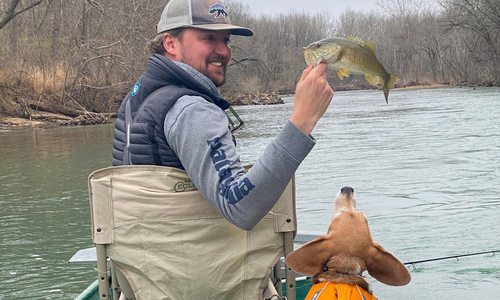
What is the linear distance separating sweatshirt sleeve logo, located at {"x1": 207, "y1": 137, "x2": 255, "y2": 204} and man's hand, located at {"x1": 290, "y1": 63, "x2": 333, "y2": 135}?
0.88ft

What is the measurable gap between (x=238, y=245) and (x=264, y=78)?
239 feet

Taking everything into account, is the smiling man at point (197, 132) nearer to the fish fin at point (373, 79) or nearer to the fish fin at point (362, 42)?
the fish fin at point (362, 42)

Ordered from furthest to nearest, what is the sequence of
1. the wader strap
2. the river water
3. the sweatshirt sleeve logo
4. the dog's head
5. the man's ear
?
1. the river water
2. the dog's head
3. the man's ear
4. the wader strap
5. the sweatshirt sleeve logo

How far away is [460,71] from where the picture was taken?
2359 inches

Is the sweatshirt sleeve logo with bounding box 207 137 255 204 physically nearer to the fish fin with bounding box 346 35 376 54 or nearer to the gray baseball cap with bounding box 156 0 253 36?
the gray baseball cap with bounding box 156 0 253 36

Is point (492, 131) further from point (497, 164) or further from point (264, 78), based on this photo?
point (264, 78)

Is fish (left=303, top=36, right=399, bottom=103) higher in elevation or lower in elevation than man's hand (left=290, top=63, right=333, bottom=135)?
higher

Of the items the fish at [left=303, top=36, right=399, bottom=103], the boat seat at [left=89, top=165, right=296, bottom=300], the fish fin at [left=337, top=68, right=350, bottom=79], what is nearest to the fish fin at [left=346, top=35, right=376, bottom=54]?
the fish at [left=303, top=36, right=399, bottom=103]

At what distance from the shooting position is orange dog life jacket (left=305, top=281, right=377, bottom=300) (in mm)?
2912

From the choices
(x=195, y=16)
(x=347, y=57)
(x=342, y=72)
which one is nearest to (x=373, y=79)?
(x=342, y=72)

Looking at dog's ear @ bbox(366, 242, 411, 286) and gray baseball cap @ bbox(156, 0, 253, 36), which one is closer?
gray baseball cap @ bbox(156, 0, 253, 36)

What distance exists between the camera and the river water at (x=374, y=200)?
6910 millimetres

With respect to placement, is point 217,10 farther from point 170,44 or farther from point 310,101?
point 310,101

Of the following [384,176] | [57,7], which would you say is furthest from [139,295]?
[57,7]
